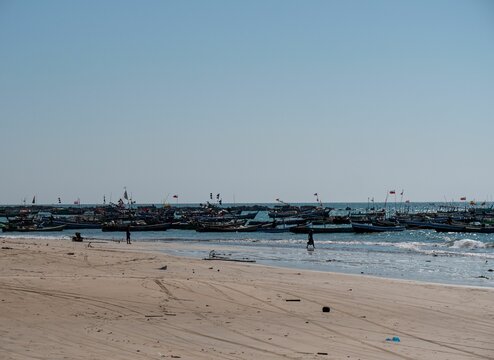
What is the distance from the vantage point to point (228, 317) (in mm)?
14594

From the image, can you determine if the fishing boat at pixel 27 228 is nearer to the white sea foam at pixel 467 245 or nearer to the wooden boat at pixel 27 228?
the wooden boat at pixel 27 228

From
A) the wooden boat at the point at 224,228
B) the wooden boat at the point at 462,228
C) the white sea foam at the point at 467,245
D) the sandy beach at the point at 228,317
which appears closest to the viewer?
the sandy beach at the point at 228,317

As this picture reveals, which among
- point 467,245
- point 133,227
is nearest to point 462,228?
point 467,245

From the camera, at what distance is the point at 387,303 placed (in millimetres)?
18000

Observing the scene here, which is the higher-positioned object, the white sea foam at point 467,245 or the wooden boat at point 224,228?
the wooden boat at point 224,228

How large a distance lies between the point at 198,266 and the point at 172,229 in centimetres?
5822

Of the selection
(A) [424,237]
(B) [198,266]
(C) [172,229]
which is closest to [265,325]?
(B) [198,266]

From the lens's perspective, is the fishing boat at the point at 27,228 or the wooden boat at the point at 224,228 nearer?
the fishing boat at the point at 27,228

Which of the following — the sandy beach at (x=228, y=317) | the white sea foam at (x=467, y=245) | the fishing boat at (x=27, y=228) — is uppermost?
the fishing boat at (x=27, y=228)

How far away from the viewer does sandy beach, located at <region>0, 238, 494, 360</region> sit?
36.8ft

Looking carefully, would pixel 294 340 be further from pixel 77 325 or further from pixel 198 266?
pixel 198 266

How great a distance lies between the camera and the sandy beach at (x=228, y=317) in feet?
36.8

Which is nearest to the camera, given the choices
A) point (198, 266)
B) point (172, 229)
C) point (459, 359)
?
point (459, 359)

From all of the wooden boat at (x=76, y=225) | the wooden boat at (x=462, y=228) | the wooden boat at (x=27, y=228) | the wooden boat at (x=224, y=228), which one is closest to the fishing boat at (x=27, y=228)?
the wooden boat at (x=27, y=228)
